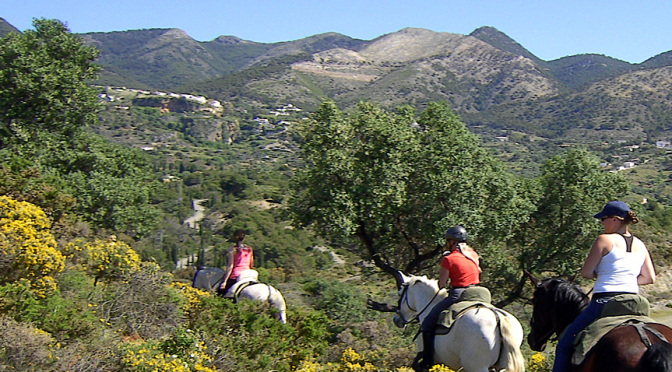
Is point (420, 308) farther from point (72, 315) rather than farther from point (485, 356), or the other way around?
point (72, 315)

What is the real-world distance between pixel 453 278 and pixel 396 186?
999cm

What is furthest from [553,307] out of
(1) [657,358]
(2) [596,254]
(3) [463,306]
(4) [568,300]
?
(1) [657,358]

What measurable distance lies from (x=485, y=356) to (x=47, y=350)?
5106 millimetres

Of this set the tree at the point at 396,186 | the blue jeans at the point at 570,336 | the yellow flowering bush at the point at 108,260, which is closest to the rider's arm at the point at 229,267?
the yellow flowering bush at the point at 108,260

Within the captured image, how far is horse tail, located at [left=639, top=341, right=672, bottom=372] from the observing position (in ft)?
14.3

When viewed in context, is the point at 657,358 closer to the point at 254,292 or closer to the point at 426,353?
the point at 426,353

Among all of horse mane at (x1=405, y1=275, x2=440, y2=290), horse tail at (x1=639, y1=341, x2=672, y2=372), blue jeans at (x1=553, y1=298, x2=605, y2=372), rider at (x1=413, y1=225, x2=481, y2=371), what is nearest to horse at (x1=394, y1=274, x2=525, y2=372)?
rider at (x1=413, y1=225, x2=481, y2=371)

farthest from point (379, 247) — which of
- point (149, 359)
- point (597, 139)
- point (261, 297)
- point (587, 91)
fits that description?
point (587, 91)

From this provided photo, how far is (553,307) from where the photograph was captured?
6438 mm

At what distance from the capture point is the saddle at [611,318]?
5.12 meters

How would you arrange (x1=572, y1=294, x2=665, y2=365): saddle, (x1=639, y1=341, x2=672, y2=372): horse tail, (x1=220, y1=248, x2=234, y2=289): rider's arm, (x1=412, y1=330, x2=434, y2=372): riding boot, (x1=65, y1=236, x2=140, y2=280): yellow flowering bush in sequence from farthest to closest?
(x1=220, y1=248, x2=234, y2=289): rider's arm → (x1=65, y1=236, x2=140, y2=280): yellow flowering bush → (x1=412, y1=330, x2=434, y2=372): riding boot → (x1=572, y1=294, x2=665, y2=365): saddle → (x1=639, y1=341, x2=672, y2=372): horse tail

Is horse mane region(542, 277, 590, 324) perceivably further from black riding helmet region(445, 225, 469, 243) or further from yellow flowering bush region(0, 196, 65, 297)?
yellow flowering bush region(0, 196, 65, 297)

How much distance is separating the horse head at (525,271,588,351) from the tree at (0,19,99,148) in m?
21.0

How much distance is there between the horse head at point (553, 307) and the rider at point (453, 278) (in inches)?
38.8
